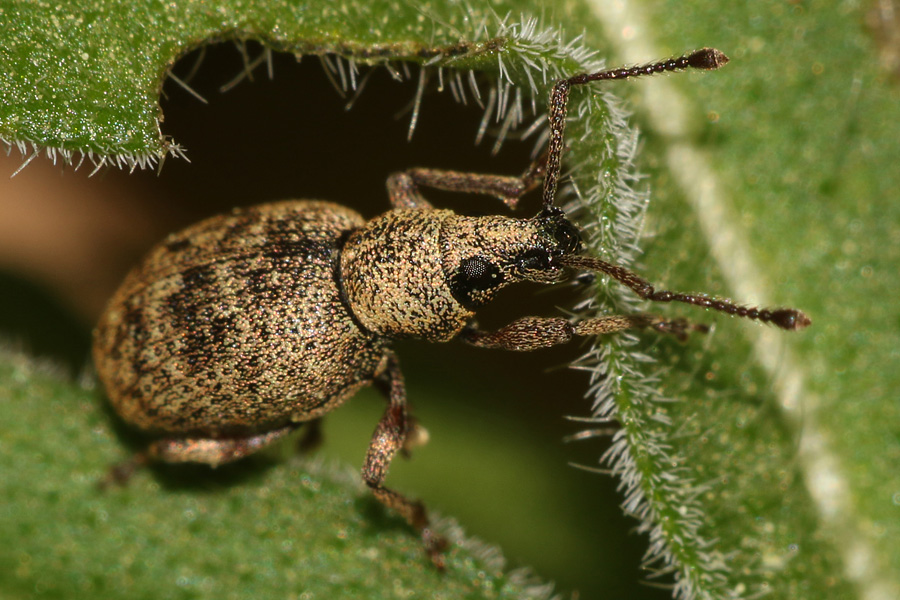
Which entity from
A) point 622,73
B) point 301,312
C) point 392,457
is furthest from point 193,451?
point 622,73

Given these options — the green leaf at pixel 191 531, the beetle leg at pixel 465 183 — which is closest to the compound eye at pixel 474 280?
the beetle leg at pixel 465 183

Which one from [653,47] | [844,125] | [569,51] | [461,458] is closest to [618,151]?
[569,51]

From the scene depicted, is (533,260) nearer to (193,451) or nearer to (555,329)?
(555,329)

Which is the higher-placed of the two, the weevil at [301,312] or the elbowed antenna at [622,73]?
the elbowed antenna at [622,73]

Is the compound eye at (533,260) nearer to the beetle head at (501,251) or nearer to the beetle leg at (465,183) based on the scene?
the beetle head at (501,251)

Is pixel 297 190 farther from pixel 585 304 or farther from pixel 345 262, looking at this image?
pixel 585 304
